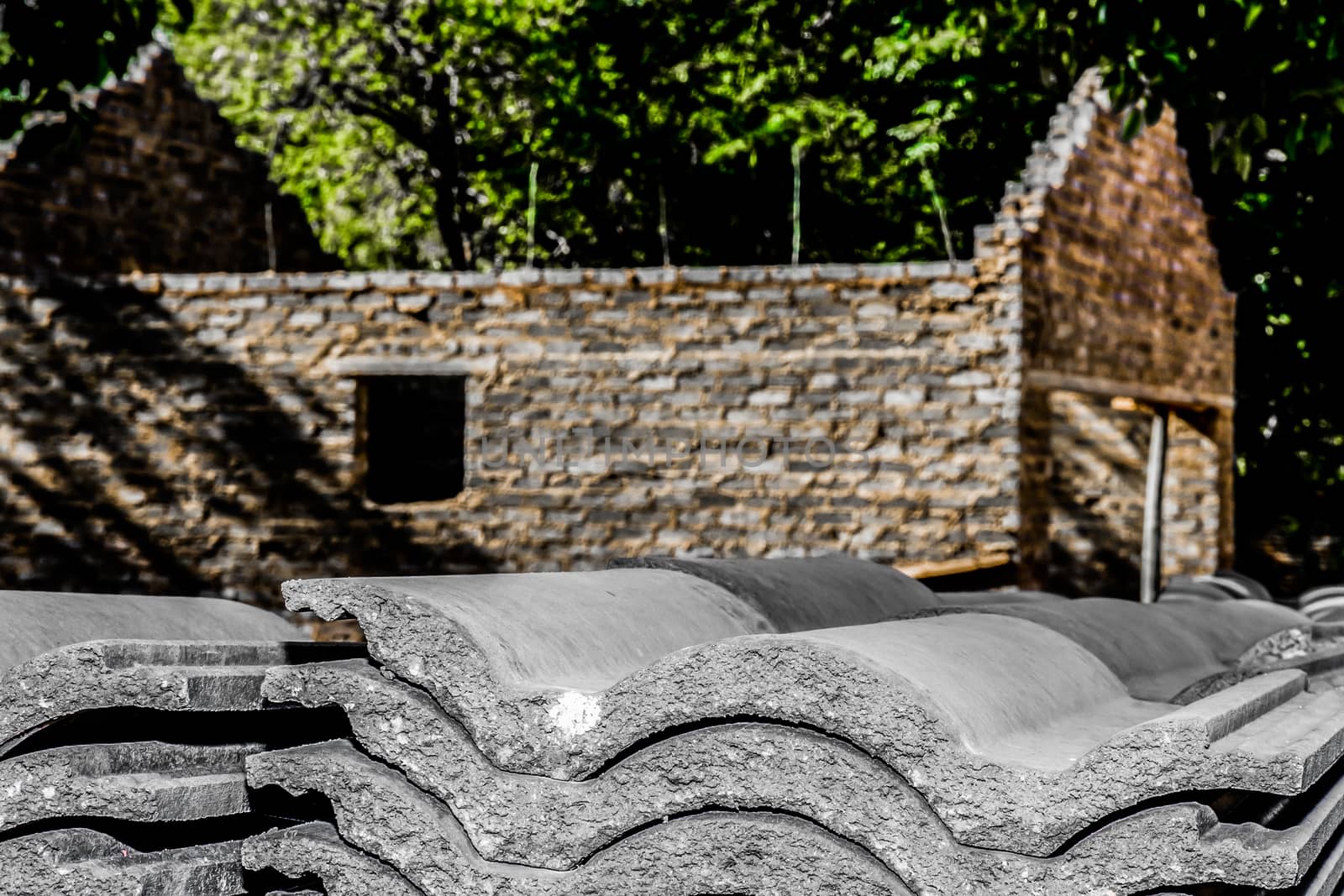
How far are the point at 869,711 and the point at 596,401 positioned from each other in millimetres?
7308

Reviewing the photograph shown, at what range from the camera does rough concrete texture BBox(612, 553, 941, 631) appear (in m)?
2.60

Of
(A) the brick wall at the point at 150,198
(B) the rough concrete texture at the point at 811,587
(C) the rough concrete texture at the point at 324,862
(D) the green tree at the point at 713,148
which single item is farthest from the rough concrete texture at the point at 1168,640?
(D) the green tree at the point at 713,148

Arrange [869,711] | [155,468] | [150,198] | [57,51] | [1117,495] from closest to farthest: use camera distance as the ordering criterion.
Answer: [869,711], [57,51], [155,468], [150,198], [1117,495]

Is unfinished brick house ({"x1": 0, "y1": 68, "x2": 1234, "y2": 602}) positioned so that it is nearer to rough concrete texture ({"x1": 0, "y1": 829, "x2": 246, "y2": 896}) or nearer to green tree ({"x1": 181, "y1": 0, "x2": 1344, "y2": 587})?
green tree ({"x1": 181, "y1": 0, "x2": 1344, "y2": 587})

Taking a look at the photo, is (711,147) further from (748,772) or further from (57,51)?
(748,772)

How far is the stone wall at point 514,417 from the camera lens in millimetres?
8359

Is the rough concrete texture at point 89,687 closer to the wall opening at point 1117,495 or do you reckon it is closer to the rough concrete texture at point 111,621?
the rough concrete texture at point 111,621

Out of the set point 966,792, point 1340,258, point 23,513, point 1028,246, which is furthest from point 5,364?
point 1340,258

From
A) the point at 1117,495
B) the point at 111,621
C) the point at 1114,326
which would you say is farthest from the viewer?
the point at 1117,495

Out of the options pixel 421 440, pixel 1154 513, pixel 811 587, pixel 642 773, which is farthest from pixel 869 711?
pixel 421 440

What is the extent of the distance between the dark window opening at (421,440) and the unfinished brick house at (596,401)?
106 inches

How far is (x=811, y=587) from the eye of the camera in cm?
296

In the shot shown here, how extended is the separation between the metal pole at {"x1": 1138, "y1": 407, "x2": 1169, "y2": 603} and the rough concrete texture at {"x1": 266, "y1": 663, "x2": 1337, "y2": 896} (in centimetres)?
831

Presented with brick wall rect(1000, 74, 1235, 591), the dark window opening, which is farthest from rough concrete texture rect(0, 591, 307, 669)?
the dark window opening
